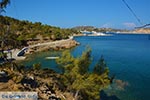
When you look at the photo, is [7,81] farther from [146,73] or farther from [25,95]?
[146,73]

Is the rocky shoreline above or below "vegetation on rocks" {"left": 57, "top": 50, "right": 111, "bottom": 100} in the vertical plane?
below

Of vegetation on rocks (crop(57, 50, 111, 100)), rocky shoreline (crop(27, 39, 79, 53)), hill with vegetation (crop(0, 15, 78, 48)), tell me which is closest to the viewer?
vegetation on rocks (crop(57, 50, 111, 100))

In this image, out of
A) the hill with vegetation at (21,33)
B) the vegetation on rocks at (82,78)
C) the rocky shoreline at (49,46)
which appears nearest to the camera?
the vegetation on rocks at (82,78)

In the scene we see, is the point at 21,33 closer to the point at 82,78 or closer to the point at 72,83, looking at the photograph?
the point at 72,83

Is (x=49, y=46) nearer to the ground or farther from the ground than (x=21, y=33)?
nearer to the ground

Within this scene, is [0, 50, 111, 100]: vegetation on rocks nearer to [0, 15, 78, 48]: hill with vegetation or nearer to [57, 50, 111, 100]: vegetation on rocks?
[57, 50, 111, 100]: vegetation on rocks

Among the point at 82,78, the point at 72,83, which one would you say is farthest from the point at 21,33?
the point at 82,78

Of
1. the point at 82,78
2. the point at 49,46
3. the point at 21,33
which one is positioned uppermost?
the point at 82,78

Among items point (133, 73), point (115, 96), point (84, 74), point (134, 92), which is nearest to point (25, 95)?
point (84, 74)

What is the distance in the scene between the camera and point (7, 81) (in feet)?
91.2

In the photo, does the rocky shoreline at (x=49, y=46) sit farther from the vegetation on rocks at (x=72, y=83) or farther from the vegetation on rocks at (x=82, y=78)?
the vegetation on rocks at (x=82, y=78)

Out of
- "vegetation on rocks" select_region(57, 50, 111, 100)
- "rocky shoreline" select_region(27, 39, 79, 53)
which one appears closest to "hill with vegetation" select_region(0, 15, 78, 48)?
"rocky shoreline" select_region(27, 39, 79, 53)

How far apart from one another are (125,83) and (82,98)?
15.8 metres

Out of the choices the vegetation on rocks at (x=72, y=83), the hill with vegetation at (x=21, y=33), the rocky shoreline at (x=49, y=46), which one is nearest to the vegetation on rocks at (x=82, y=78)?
the vegetation on rocks at (x=72, y=83)
